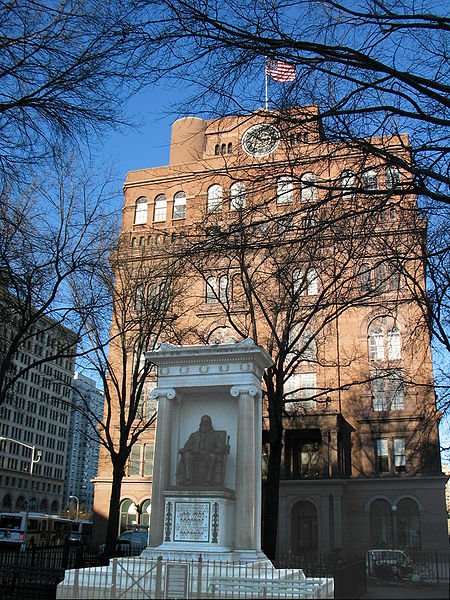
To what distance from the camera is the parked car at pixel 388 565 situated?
24.3m

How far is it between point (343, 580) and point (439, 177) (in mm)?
9690

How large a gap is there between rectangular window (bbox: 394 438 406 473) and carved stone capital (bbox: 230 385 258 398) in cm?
2813

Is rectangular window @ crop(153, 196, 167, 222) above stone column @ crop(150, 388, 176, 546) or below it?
above

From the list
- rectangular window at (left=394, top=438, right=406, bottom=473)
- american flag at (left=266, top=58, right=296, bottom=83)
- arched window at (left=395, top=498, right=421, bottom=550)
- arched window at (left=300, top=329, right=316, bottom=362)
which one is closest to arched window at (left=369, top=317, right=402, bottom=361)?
rectangular window at (left=394, top=438, right=406, bottom=473)

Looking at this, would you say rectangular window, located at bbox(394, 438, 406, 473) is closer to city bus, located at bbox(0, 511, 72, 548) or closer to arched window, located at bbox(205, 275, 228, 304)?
arched window, located at bbox(205, 275, 228, 304)

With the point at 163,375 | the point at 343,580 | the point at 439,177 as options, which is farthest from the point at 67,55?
the point at 343,580

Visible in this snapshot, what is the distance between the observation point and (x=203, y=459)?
1501 cm

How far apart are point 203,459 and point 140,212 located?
39427mm

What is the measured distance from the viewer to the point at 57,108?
1005 cm

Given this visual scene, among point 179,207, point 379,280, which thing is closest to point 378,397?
point 179,207

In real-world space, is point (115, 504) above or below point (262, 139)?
below

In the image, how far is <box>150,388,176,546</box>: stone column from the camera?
590 inches

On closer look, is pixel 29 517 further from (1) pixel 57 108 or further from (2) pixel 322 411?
(1) pixel 57 108

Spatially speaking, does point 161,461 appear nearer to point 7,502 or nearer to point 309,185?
point 309,185
